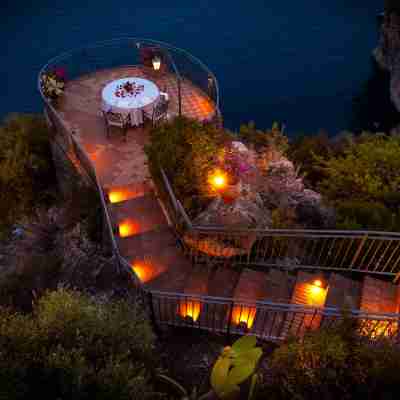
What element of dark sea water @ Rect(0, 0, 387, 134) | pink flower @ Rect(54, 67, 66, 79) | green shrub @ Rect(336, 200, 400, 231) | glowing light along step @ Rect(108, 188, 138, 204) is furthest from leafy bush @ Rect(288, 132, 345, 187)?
pink flower @ Rect(54, 67, 66, 79)

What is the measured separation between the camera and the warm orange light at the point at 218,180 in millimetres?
9141

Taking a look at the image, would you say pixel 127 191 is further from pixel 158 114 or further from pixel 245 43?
pixel 245 43

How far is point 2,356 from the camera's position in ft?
16.9

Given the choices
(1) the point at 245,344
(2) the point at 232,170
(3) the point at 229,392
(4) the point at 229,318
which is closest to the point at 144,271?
(4) the point at 229,318

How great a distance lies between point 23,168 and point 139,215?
6759mm

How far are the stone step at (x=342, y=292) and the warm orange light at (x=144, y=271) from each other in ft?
12.0

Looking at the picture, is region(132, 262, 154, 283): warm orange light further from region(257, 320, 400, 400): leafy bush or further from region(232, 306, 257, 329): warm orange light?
region(257, 320, 400, 400): leafy bush

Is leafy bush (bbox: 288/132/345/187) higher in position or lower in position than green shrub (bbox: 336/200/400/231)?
lower

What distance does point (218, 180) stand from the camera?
9.12 metres

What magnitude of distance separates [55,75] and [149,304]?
10184 millimetres

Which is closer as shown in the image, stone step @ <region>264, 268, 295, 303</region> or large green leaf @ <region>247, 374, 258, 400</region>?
large green leaf @ <region>247, 374, 258, 400</region>

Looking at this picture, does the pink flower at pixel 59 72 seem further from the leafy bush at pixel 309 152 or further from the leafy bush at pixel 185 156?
the leafy bush at pixel 309 152

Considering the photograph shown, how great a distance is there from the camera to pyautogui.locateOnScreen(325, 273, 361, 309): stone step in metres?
7.37

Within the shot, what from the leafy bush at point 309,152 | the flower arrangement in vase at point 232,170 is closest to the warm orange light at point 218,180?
the flower arrangement in vase at point 232,170
